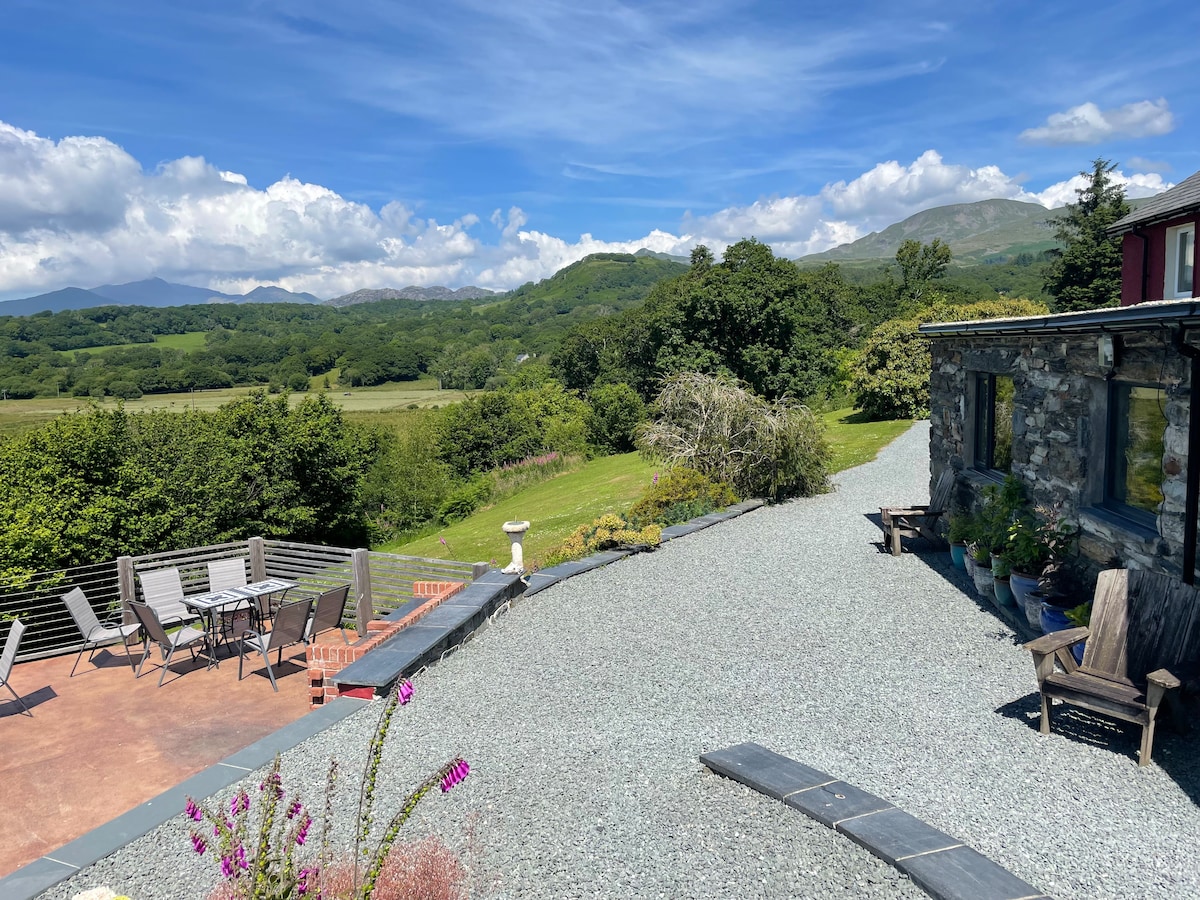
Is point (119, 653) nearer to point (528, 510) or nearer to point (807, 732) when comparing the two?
point (807, 732)

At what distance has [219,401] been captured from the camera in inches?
1679

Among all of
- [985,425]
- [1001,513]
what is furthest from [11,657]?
[985,425]

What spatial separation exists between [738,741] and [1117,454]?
4.39 meters

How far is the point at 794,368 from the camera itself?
35.0 m

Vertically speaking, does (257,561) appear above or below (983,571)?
below

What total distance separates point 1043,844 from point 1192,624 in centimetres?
220

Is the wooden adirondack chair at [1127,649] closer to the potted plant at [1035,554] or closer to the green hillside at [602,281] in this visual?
the potted plant at [1035,554]

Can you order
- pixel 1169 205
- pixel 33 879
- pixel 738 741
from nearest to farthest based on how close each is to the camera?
pixel 33 879 → pixel 738 741 → pixel 1169 205

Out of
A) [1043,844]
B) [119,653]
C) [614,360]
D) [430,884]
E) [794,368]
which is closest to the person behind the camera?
[430,884]

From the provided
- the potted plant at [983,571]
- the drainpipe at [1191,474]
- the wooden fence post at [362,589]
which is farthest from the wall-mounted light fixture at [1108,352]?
the wooden fence post at [362,589]

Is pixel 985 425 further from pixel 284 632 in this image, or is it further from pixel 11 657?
pixel 11 657

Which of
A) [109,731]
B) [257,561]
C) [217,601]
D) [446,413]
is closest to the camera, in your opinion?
[109,731]

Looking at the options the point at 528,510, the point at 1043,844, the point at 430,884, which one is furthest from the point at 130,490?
the point at 1043,844

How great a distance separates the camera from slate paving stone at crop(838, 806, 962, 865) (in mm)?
3555
